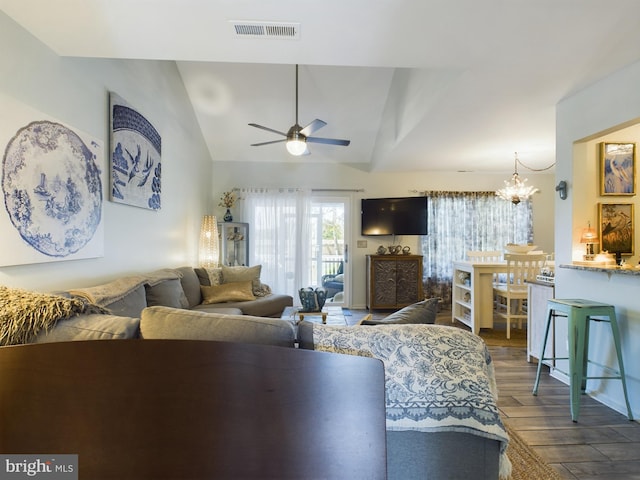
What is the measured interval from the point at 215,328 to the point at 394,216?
4.74 metres

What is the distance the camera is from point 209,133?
199 inches

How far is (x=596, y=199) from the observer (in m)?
2.71

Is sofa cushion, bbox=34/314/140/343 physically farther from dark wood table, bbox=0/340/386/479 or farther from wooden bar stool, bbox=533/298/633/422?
wooden bar stool, bbox=533/298/633/422

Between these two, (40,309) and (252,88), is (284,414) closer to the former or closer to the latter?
(40,309)

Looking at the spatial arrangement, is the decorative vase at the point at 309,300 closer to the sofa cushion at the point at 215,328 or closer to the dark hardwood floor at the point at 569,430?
the dark hardwood floor at the point at 569,430

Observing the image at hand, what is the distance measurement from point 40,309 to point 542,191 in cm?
680

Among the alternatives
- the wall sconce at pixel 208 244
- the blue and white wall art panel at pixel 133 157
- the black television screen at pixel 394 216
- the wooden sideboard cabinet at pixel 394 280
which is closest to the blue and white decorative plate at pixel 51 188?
the blue and white wall art panel at pixel 133 157

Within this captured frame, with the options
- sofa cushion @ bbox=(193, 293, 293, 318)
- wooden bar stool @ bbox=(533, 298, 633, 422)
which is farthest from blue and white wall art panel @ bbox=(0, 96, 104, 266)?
wooden bar stool @ bbox=(533, 298, 633, 422)

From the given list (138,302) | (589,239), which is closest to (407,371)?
(138,302)

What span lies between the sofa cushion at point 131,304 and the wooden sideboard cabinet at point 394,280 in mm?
3538

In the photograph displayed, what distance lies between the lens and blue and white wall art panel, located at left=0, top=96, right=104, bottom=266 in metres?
1.65

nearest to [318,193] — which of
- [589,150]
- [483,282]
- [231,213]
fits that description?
[231,213]

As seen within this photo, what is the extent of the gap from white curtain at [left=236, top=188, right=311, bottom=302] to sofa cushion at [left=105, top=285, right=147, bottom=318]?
2976 mm

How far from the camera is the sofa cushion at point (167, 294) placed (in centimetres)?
263
